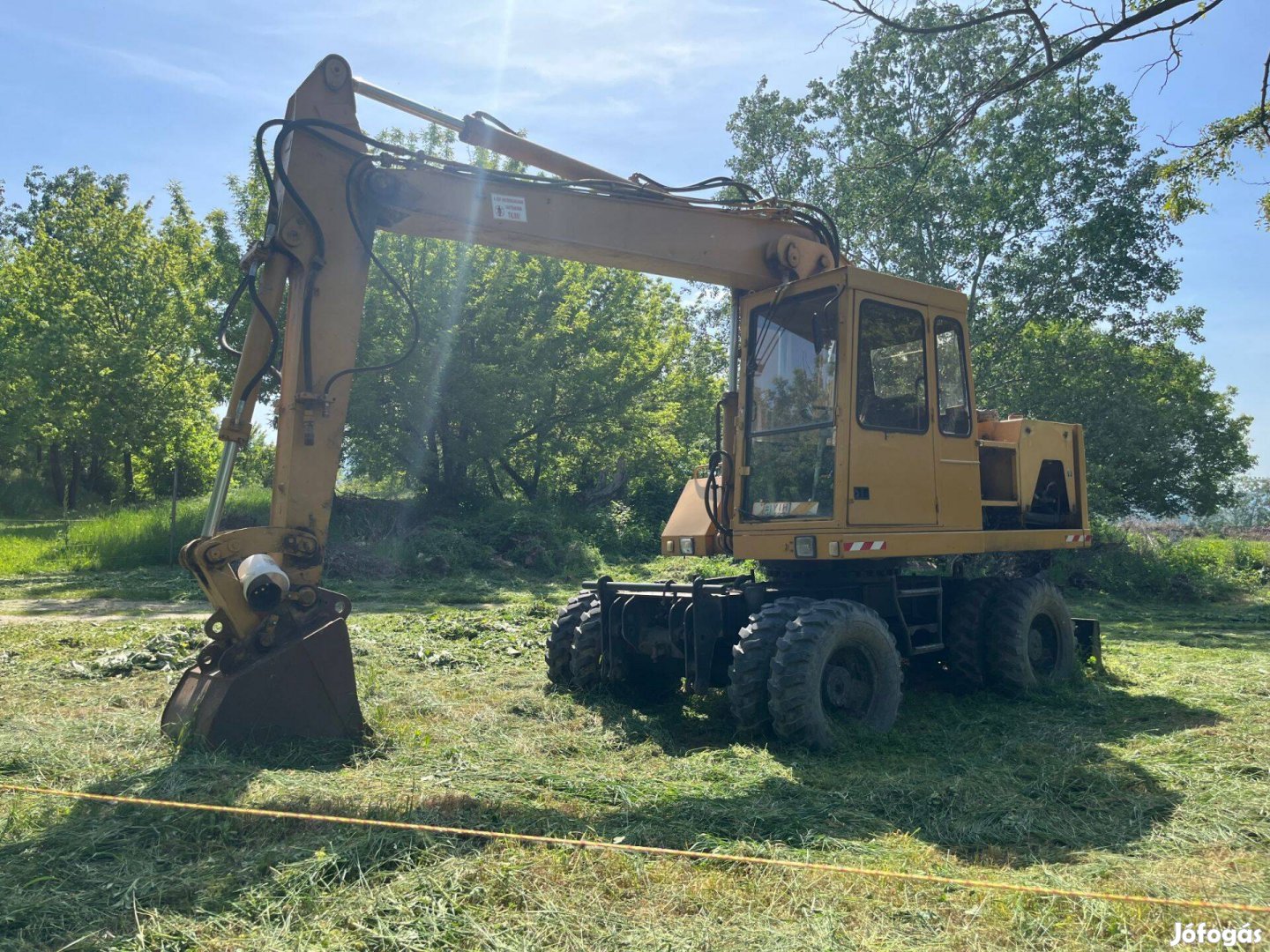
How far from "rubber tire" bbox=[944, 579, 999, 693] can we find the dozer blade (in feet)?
16.5

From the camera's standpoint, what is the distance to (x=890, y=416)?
6910 millimetres

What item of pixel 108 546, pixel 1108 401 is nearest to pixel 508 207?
pixel 108 546

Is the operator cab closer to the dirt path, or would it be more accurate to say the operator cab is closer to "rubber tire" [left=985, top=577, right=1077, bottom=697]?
"rubber tire" [left=985, top=577, right=1077, bottom=697]

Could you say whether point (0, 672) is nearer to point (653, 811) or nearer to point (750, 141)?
point (653, 811)

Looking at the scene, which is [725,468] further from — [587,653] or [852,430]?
[587,653]

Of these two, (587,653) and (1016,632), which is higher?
(1016,632)

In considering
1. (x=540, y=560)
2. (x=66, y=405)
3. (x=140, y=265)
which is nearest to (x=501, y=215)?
(x=540, y=560)

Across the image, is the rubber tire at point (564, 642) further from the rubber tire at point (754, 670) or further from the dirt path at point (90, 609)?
the dirt path at point (90, 609)

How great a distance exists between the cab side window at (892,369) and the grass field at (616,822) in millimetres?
2292

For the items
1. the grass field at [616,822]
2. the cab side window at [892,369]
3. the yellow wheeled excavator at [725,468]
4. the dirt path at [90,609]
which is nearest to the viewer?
the grass field at [616,822]

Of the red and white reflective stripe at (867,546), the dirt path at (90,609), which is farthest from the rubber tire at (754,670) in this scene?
the dirt path at (90,609)

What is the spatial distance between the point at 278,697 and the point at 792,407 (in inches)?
156

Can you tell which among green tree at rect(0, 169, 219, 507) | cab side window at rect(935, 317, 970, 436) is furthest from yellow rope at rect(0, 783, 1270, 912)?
green tree at rect(0, 169, 219, 507)

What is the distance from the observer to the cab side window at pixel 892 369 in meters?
6.75
